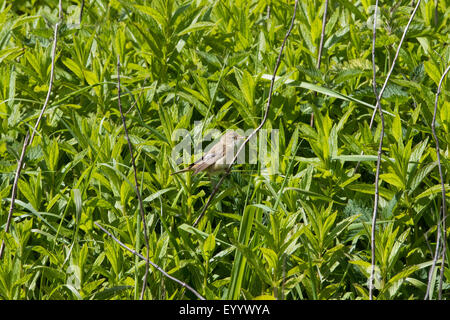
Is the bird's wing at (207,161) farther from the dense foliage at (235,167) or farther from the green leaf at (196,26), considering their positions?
the green leaf at (196,26)

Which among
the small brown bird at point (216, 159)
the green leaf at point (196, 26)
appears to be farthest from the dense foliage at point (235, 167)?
the small brown bird at point (216, 159)

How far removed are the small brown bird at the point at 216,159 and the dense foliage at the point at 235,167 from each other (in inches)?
4.7

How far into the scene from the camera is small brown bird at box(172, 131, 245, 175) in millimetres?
2760

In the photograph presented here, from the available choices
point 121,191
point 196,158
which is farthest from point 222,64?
point 121,191

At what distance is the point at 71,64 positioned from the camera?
11.1ft

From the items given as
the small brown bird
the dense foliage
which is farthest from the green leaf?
the small brown bird

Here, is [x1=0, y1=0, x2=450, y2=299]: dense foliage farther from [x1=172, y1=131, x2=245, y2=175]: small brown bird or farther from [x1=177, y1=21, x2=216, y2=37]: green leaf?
[x1=172, y1=131, x2=245, y2=175]: small brown bird

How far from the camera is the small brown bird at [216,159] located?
109 inches

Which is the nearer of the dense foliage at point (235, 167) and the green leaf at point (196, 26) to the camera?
the dense foliage at point (235, 167)

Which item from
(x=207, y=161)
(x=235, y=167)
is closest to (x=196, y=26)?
(x=235, y=167)

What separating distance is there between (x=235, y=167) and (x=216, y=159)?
34cm

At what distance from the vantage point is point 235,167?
122 inches

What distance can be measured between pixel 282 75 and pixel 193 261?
1.22 meters
